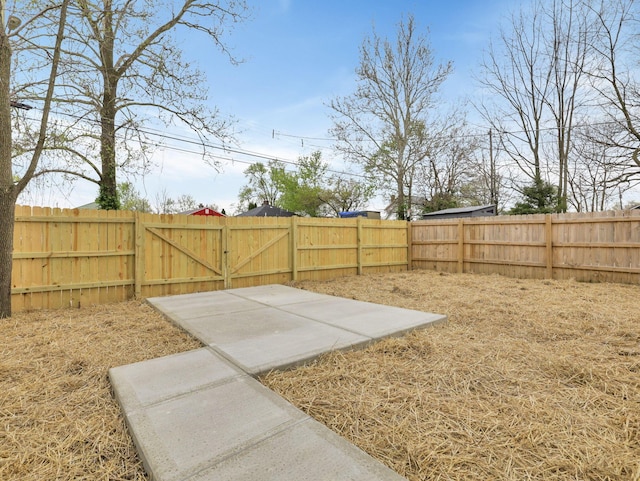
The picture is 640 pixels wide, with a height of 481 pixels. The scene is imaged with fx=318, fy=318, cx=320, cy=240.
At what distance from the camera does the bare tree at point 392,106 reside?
45.4 ft

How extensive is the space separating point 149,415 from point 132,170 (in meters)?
5.88

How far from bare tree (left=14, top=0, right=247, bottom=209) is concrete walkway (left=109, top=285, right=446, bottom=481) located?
405 centimetres

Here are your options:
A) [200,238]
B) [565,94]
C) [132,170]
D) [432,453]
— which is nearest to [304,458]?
[432,453]

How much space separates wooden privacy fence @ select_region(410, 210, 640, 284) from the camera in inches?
258

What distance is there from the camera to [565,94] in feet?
43.8

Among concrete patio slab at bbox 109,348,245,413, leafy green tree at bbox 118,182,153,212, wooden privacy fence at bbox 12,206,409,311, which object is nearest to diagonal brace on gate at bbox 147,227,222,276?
wooden privacy fence at bbox 12,206,409,311

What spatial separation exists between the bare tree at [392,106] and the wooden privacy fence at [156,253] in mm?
7560

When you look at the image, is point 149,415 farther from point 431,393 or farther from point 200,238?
point 200,238

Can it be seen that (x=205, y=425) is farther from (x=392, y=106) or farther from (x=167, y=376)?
(x=392, y=106)

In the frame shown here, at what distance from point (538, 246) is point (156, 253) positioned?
8.47 metres

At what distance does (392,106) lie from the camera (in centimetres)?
1423

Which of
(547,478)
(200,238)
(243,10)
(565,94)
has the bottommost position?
(547,478)

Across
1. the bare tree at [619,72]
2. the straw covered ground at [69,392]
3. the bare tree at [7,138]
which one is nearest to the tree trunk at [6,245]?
the bare tree at [7,138]

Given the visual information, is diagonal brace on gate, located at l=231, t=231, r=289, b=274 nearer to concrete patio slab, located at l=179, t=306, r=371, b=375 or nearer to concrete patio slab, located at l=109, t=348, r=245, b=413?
concrete patio slab, located at l=179, t=306, r=371, b=375
